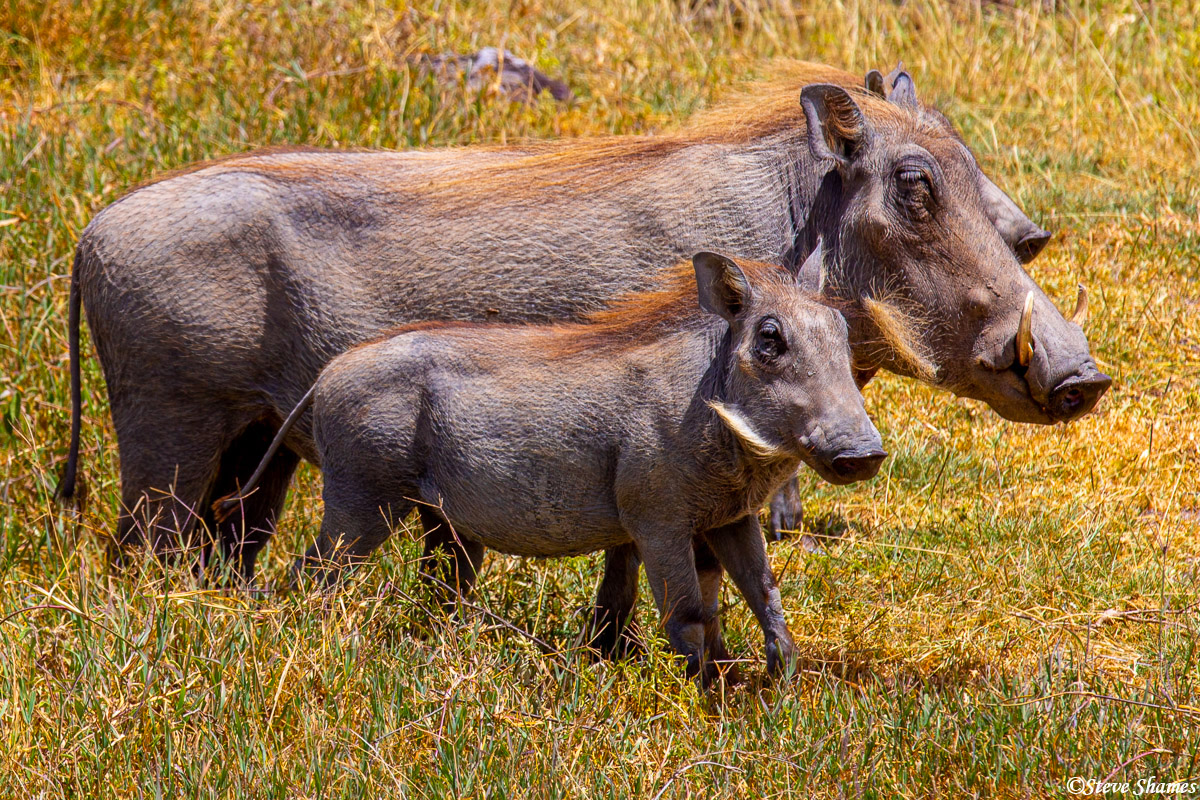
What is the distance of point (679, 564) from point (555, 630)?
0.74 metres

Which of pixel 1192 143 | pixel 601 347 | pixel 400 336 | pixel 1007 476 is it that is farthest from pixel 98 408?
pixel 1192 143

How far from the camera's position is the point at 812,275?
3.35 meters

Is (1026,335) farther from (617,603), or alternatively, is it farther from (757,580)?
(617,603)

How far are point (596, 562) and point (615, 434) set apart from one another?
47.3 inches

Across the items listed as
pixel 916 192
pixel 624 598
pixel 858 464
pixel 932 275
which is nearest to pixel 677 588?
pixel 624 598

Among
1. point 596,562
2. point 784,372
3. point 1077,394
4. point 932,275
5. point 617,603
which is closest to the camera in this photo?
point 784,372

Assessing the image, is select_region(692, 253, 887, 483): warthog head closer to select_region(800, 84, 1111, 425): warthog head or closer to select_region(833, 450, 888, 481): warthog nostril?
select_region(833, 450, 888, 481): warthog nostril

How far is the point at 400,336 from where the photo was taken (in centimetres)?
367

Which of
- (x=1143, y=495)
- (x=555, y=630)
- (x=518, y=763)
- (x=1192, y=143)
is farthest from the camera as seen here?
(x=1192, y=143)

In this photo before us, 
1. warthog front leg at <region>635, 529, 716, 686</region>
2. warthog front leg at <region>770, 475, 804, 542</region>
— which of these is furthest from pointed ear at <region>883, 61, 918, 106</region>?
warthog front leg at <region>635, 529, 716, 686</region>

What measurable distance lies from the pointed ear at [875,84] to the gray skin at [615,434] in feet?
3.25

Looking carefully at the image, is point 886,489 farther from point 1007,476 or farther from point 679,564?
point 679,564

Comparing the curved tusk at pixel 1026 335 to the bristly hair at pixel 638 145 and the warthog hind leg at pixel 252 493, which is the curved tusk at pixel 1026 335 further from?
the warthog hind leg at pixel 252 493

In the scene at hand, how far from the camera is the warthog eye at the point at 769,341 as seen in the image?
3.14 m
